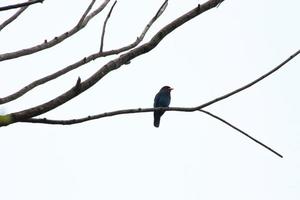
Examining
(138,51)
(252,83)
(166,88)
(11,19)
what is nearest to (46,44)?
(11,19)

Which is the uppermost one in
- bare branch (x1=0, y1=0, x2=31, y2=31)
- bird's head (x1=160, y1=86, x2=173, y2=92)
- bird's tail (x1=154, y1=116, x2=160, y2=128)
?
bare branch (x1=0, y1=0, x2=31, y2=31)

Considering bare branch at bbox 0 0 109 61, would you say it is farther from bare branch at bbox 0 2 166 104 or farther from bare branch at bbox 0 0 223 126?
bare branch at bbox 0 0 223 126

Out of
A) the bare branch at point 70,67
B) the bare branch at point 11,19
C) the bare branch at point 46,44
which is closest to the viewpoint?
the bare branch at point 70,67

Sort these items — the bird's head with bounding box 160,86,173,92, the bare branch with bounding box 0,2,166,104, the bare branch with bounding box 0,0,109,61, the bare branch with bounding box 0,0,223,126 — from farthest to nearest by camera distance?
the bird's head with bounding box 160,86,173,92, the bare branch with bounding box 0,0,109,61, the bare branch with bounding box 0,2,166,104, the bare branch with bounding box 0,0,223,126

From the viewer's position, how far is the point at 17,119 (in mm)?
2648

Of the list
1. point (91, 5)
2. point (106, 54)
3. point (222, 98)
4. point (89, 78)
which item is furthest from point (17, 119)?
point (91, 5)

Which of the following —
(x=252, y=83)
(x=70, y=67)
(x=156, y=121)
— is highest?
(x=70, y=67)

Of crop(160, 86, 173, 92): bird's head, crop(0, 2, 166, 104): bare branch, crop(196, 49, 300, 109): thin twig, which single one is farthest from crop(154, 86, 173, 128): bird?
crop(196, 49, 300, 109): thin twig

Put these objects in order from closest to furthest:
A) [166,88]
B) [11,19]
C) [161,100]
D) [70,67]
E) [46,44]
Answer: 1. [70,67]
2. [46,44]
3. [11,19]
4. [161,100]
5. [166,88]

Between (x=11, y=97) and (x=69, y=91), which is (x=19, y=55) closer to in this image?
(x=11, y=97)

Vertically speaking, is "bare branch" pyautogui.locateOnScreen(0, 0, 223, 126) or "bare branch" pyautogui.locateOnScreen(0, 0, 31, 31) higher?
"bare branch" pyautogui.locateOnScreen(0, 0, 31, 31)

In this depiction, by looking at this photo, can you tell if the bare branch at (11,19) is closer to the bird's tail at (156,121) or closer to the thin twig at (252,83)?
the thin twig at (252,83)

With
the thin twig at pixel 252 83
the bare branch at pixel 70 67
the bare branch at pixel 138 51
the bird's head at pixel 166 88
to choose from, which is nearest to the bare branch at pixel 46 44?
the bare branch at pixel 70 67

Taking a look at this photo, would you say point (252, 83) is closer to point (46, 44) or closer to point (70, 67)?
point (70, 67)
